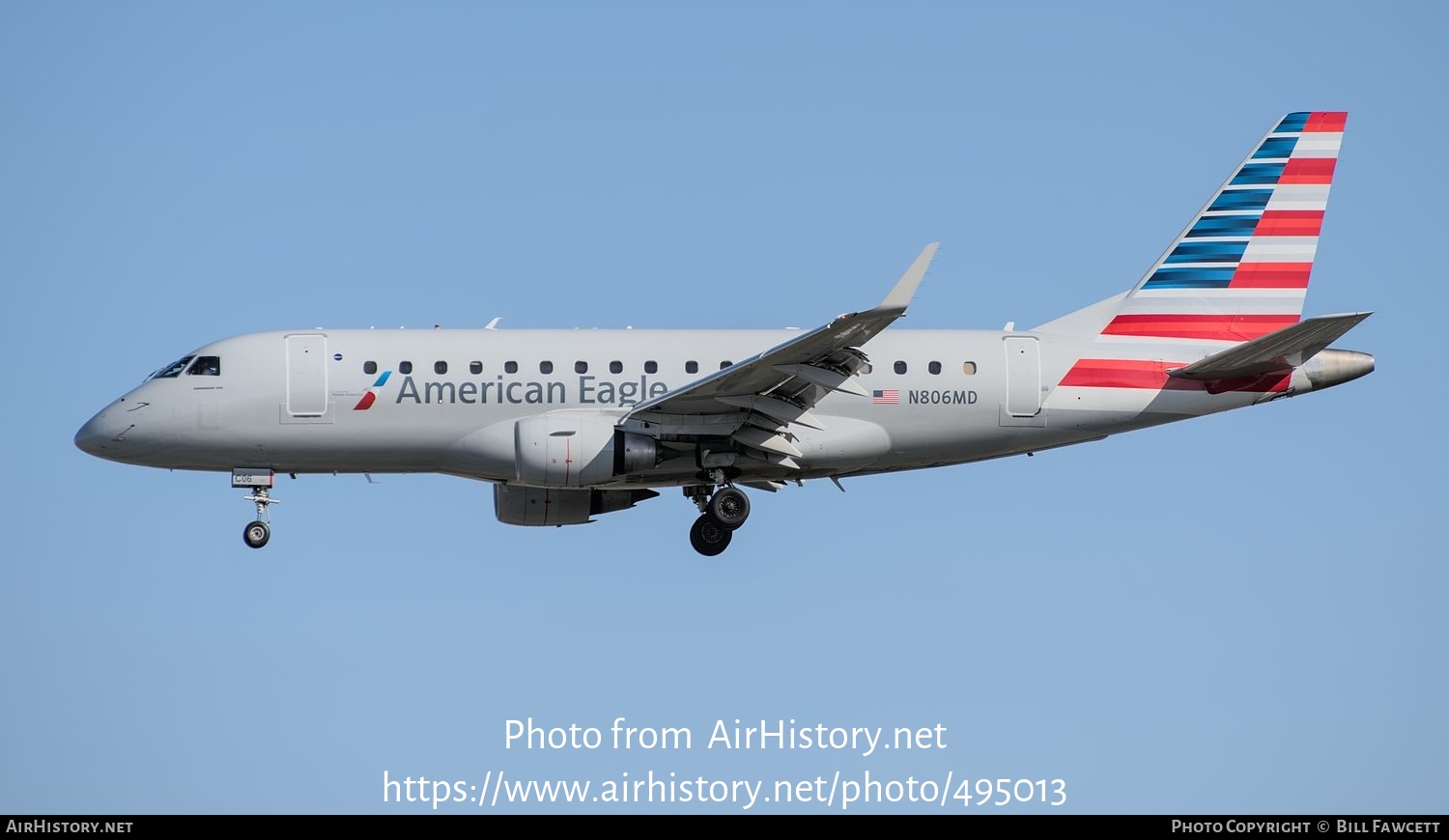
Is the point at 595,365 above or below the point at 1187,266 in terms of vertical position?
below

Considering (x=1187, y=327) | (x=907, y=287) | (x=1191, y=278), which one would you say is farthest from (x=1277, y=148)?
(x=907, y=287)

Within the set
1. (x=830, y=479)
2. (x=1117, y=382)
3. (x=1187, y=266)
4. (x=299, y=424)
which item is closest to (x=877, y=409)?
(x=830, y=479)

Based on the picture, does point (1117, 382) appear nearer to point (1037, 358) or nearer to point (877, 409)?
point (1037, 358)

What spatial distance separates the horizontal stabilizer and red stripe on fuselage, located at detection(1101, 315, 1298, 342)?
3.97ft

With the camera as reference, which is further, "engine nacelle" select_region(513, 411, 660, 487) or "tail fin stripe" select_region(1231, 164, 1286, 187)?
"tail fin stripe" select_region(1231, 164, 1286, 187)

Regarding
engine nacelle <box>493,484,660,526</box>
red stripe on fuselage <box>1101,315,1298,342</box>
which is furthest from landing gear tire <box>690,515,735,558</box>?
red stripe on fuselage <box>1101,315,1298,342</box>

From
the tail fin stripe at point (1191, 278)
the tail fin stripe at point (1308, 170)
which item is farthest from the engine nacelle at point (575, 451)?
the tail fin stripe at point (1308, 170)

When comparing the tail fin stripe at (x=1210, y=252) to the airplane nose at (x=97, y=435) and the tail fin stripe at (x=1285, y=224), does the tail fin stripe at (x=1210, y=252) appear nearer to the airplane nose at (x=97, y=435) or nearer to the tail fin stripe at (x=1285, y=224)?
the tail fin stripe at (x=1285, y=224)

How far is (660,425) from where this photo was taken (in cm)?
3566

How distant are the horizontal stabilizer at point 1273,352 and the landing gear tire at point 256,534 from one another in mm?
17743

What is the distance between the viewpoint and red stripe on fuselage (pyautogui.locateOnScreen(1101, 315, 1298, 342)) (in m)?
38.4

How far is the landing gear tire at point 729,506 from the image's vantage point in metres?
36.8

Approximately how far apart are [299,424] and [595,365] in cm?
562

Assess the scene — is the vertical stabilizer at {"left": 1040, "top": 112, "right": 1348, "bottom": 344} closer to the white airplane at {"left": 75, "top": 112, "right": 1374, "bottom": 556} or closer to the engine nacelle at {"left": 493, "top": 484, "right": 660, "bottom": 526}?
the white airplane at {"left": 75, "top": 112, "right": 1374, "bottom": 556}
